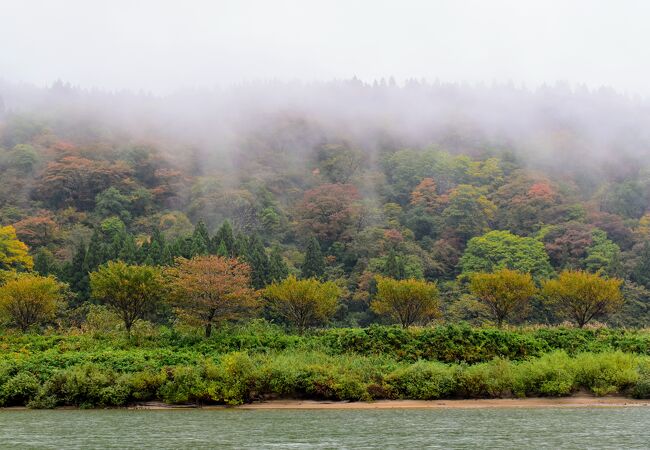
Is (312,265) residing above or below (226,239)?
below

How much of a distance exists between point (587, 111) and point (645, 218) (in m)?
51.5

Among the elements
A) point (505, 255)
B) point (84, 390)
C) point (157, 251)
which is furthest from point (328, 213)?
point (84, 390)

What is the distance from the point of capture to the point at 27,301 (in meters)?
50.3

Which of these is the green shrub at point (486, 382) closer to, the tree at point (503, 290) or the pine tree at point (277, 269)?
the tree at point (503, 290)

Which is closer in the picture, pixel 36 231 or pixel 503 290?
pixel 503 290

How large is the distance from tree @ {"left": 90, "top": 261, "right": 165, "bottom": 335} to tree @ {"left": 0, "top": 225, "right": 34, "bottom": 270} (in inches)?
841

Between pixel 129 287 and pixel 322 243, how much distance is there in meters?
40.8

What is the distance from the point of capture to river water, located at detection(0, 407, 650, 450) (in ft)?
76.2

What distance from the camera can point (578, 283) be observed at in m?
52.2

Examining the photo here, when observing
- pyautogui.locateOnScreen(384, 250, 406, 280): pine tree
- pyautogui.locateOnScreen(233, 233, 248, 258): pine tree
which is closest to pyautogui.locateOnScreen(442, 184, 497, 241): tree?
pyautogui.locateOnScreen(384, 250, 406, 280): pine tree

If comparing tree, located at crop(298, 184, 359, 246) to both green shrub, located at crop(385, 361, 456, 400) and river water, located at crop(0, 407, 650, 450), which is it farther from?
river water, located at crop(0, 407, 650, 450)

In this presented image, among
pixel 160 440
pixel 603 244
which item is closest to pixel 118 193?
pixel 603 244

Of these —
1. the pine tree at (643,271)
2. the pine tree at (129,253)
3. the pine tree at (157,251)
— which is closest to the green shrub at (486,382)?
the pine tree at (157,251)

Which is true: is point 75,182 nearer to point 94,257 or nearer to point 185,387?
point 94,257
